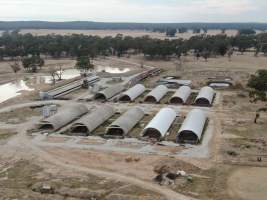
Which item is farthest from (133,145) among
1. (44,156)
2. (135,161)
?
(44,156)

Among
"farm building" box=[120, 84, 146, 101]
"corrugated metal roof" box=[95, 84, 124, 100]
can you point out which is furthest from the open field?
"corrugated metal roof" box=[95, 84, 124, 100]

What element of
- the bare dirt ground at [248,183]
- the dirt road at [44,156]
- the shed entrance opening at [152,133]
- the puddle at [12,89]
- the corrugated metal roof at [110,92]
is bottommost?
the puddle at [12,89]

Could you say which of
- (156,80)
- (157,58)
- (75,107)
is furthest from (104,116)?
(157,58)

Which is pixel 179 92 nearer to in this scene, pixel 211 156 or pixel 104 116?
pixel 104 116

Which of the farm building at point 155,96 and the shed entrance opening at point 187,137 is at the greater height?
the farm building at point 155,96

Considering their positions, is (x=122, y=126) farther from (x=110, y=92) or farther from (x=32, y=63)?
(x=32, y=63)

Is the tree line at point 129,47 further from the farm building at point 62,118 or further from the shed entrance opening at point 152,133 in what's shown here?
the shed entrance opening at point 152,133

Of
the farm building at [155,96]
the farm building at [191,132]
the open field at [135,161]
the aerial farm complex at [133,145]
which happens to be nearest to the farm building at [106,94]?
the aerial farm complex at [133,145]
